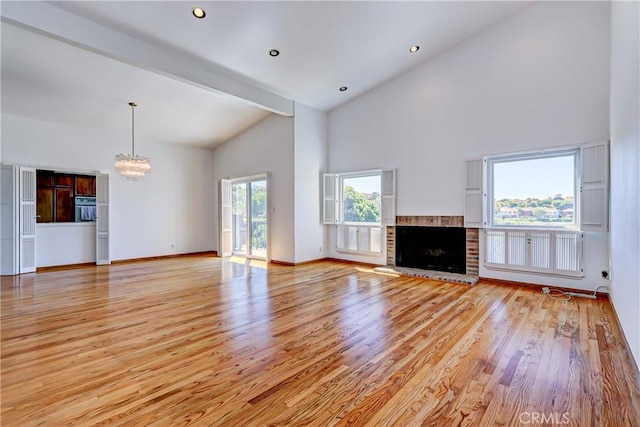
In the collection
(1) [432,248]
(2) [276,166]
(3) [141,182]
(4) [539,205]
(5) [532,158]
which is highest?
(2) [276,166]

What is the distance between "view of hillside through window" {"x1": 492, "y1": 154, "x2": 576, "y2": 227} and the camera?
14.8ft

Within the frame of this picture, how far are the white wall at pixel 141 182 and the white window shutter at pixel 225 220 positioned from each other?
2.65ft

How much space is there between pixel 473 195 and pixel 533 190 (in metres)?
0.85

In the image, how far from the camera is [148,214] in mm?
7590

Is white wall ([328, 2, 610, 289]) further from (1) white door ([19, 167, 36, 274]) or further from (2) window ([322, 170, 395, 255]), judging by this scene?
(1) white door ([19, 167, 36, 274])

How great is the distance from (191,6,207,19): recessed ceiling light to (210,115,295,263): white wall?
2940mm

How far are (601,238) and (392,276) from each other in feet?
9.96

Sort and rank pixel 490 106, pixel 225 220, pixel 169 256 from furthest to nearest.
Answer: pixel 225 220 < pixel 169 256 < pixel 490 106

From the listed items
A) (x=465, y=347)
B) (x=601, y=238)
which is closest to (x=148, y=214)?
(x=465, y=347)

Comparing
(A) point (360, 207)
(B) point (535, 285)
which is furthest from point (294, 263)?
(B) point (535, 285)

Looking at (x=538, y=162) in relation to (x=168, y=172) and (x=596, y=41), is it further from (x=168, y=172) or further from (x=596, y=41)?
(x=168, y=172)

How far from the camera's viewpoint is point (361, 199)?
6891 mm

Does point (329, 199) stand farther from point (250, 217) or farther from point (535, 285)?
point (535, 285)

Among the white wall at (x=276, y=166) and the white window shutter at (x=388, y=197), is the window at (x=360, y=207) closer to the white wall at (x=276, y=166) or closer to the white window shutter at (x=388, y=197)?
the white window shutter at (x=388, y=197)
